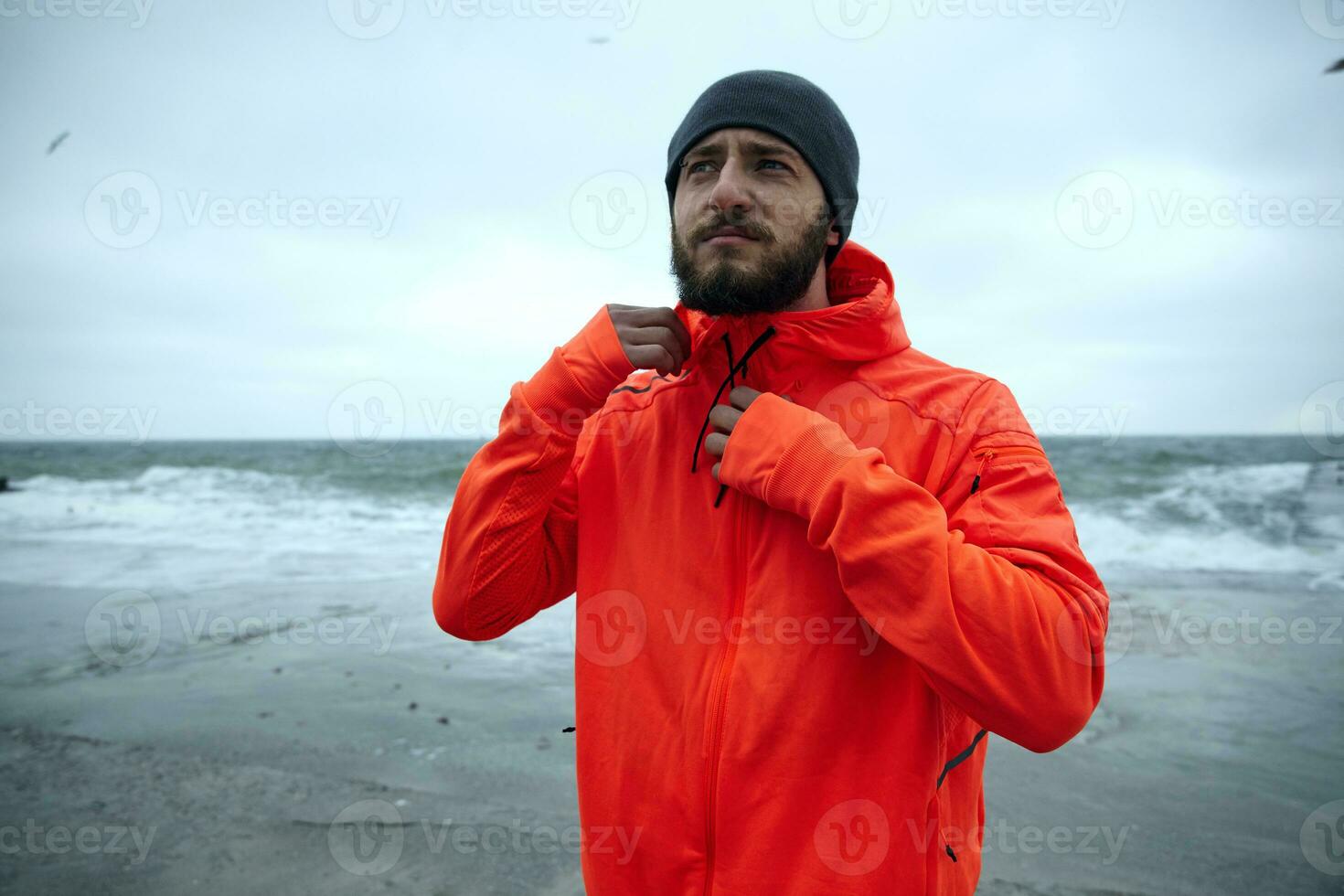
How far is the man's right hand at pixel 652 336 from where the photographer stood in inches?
61.1

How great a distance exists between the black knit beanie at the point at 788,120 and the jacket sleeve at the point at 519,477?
1.76ft

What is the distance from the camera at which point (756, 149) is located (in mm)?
1671

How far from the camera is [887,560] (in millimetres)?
1201

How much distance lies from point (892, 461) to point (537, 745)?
3.32 metres

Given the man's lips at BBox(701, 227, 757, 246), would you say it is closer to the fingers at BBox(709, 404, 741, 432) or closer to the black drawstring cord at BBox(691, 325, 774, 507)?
the black drawstring cord at BBox(691, 325, 774, 507)

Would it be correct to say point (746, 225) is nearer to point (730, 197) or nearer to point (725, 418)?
point (730, 197)

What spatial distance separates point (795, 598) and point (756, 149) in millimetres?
993

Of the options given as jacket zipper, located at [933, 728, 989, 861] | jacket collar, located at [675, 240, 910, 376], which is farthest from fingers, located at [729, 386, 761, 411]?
jacket zipper, located at [933, 728, 989, 861]

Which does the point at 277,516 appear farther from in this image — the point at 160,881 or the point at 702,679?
the point at 702,679

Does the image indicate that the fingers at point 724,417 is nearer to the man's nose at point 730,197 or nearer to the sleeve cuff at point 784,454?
the sleeve cuff at point 784,454

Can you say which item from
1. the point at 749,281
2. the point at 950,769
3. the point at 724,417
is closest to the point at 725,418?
the point at 724,417

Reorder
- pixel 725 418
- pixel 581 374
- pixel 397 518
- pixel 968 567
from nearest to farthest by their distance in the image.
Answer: pixel 968 567 → pixel 725 418 → pixel 581 374 → pixel 397 518

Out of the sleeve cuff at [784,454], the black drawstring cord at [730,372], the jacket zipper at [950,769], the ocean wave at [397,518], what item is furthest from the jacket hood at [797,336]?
the ocean wave at [397,518]

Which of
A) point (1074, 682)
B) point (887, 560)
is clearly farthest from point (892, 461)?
point (1074, 682)
